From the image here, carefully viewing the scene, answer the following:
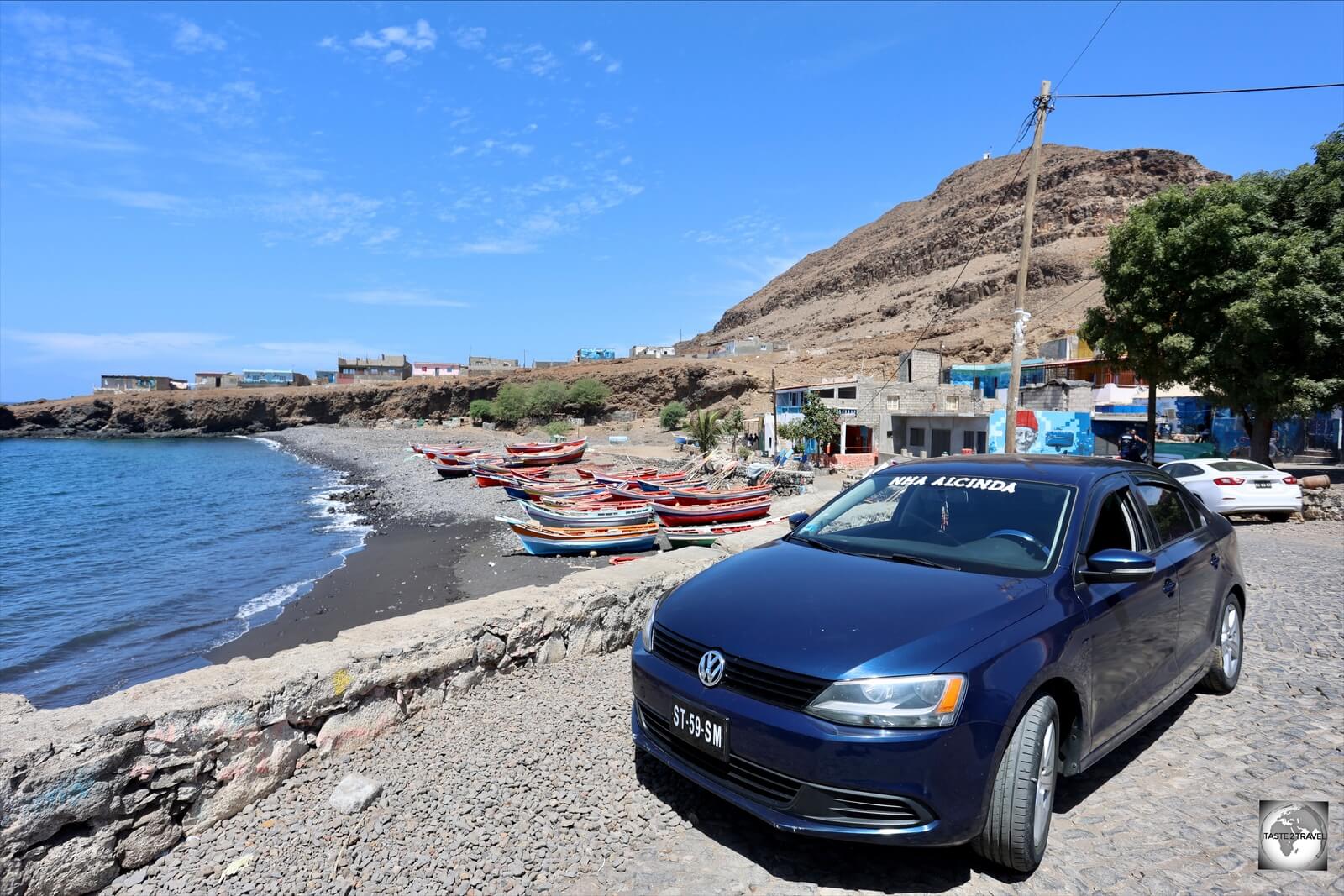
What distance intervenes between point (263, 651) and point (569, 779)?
1052 centimetres

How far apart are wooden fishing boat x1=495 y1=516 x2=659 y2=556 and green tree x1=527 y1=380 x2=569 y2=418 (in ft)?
209

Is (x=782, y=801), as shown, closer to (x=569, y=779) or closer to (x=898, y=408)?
(x=569, y=779)

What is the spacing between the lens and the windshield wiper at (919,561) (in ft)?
11.0

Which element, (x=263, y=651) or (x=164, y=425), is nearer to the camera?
(x=263, y=651)

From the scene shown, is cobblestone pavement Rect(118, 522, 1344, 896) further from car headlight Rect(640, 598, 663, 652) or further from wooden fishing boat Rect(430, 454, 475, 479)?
wooden fishing boat Rect(430, 454, 475, 479)

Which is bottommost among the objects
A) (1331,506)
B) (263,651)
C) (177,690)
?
(263,651)

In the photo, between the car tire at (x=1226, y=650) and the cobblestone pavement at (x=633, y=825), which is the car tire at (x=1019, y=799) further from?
the car tire at (x=1226, y=650)

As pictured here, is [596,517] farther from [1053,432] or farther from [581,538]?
[1053,432]

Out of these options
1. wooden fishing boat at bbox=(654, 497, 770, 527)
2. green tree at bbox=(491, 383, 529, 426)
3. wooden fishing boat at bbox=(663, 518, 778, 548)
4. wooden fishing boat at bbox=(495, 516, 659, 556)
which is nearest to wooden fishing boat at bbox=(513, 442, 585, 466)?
wooden fishing boat at bbox=(654, 497, 770, 527)

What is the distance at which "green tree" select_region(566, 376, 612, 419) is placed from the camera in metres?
81.8

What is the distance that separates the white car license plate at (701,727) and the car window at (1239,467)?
1470 centimetres

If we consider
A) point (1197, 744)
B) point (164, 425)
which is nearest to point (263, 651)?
point (1197, 744)

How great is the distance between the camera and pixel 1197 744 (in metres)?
3.99

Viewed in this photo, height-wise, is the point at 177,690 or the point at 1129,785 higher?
the point at 177,690
